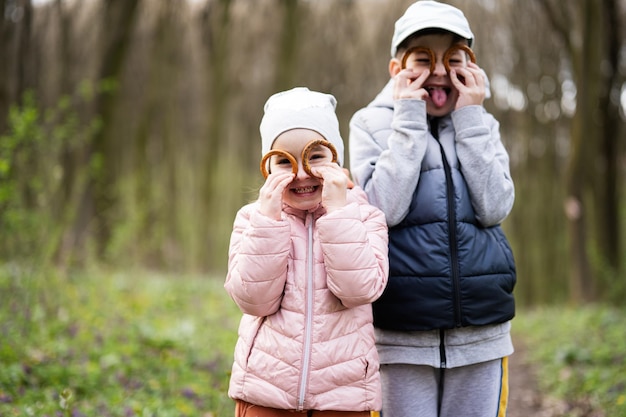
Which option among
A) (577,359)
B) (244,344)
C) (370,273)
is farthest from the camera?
(577,359)

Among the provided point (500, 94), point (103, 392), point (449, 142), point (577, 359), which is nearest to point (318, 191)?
point (449, 142)

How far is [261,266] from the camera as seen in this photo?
6.50ft

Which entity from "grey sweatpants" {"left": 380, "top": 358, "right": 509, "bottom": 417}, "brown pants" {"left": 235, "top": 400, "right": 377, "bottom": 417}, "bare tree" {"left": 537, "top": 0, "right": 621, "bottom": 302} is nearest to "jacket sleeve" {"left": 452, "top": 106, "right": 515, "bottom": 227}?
"grey sweatpants" {"left": 380, "top": 358, "right": 509, "bottom": 417}

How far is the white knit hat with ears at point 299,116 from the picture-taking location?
2105 millimetres

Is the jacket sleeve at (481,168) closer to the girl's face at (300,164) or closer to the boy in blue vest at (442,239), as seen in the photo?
the boy in blue vest at (442,239)

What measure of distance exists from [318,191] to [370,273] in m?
0.34

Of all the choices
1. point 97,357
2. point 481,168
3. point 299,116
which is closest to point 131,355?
point 97,357

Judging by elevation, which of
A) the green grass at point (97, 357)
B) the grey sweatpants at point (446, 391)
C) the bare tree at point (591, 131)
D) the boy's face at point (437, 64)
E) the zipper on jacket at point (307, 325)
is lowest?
the green grass at point (97, 357)

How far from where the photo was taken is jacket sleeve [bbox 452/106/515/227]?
87.4 inches

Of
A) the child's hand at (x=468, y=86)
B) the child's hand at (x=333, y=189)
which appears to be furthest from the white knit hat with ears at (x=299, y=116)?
the child's hand at (x=468, y=86)

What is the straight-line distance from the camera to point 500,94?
13.0 m

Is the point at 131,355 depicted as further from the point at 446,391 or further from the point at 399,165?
the point at 399,165

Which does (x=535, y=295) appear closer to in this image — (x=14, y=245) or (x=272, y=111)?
(x=14, y=245)

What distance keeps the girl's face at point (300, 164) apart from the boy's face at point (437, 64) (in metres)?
0.50
